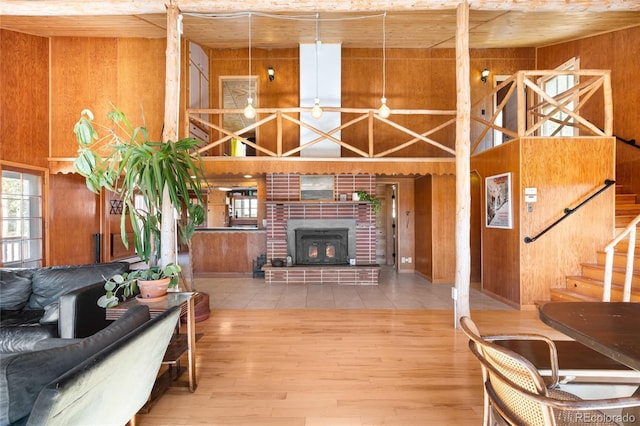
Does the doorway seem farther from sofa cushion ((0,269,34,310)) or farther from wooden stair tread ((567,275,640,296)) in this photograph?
sofa cushion ((0,269,34,310))

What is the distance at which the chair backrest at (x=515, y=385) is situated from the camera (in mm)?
1070

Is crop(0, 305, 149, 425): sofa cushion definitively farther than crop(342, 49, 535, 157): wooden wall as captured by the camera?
No

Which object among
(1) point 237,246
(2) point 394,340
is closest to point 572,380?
(2) point 394,340

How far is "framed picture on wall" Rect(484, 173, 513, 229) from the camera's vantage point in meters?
4.78

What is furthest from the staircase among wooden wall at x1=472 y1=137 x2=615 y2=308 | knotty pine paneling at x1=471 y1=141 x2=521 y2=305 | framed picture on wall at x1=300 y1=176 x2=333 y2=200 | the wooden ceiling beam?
framed picture on wall at x1=300 y1=176 x2=333 y2=200

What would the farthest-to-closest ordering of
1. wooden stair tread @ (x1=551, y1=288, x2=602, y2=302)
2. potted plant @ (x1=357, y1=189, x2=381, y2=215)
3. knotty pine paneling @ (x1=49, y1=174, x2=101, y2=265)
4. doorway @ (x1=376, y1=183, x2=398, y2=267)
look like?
doorway @ (x1=376, y1=183, x2=398, y2=267)
potted plant @ (x1=357, y1=189, x2=381, y2=215)
knotty pine paneling @ (x1=49, y1=174, x2=101, y2=265)
wooden stair tread @ (x1=551, y1=288, x2=602, y2=302)

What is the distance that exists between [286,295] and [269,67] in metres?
5.09

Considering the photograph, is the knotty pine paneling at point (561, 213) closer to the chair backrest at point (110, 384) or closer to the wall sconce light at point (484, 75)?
the wall sconce light at point (484, 75)

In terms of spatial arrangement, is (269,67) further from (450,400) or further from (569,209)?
(450,400)

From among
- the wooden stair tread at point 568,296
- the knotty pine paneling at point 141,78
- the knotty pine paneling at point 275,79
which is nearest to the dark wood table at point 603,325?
the wooden stair tread at point 568,296

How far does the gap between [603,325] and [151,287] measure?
2.93 metres

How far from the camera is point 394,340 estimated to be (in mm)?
3369

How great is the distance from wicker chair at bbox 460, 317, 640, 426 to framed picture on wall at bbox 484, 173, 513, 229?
386cm

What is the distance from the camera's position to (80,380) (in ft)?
3.79
